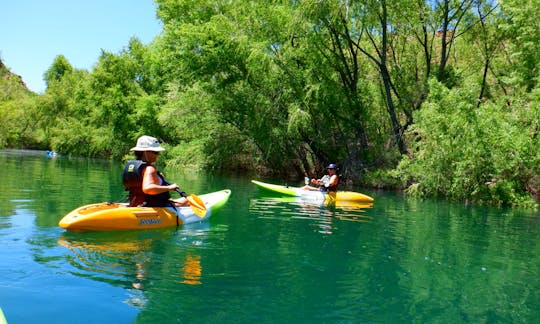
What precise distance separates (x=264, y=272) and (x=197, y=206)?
3.60m

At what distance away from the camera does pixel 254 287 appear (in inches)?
185

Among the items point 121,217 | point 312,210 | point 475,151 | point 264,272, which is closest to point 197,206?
point 121,217

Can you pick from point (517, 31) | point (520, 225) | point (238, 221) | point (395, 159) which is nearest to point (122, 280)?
point (238, 221)

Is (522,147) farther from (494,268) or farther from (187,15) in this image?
(187,15)

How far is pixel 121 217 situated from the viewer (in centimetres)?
696

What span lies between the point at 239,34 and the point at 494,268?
59.0 ft

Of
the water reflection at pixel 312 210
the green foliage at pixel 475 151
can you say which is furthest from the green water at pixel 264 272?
the green foliage at pixel 475 151

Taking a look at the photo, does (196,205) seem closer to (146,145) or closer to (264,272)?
(146,145)

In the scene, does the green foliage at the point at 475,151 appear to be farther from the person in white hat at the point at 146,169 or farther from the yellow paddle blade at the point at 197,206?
the person in white hat at the point at 146,169

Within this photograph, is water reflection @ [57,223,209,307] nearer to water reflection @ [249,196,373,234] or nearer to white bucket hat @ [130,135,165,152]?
white bucket hat @ [130,135,165,152]

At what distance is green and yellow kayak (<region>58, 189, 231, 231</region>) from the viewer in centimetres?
662

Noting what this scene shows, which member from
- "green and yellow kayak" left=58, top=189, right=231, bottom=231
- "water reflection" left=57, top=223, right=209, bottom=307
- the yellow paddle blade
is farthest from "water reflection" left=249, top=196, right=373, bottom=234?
"water reflection" left=57, top=223, right=209, bottom=307

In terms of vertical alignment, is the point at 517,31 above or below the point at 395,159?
above

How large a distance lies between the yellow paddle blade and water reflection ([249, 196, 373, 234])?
5.58 feet
